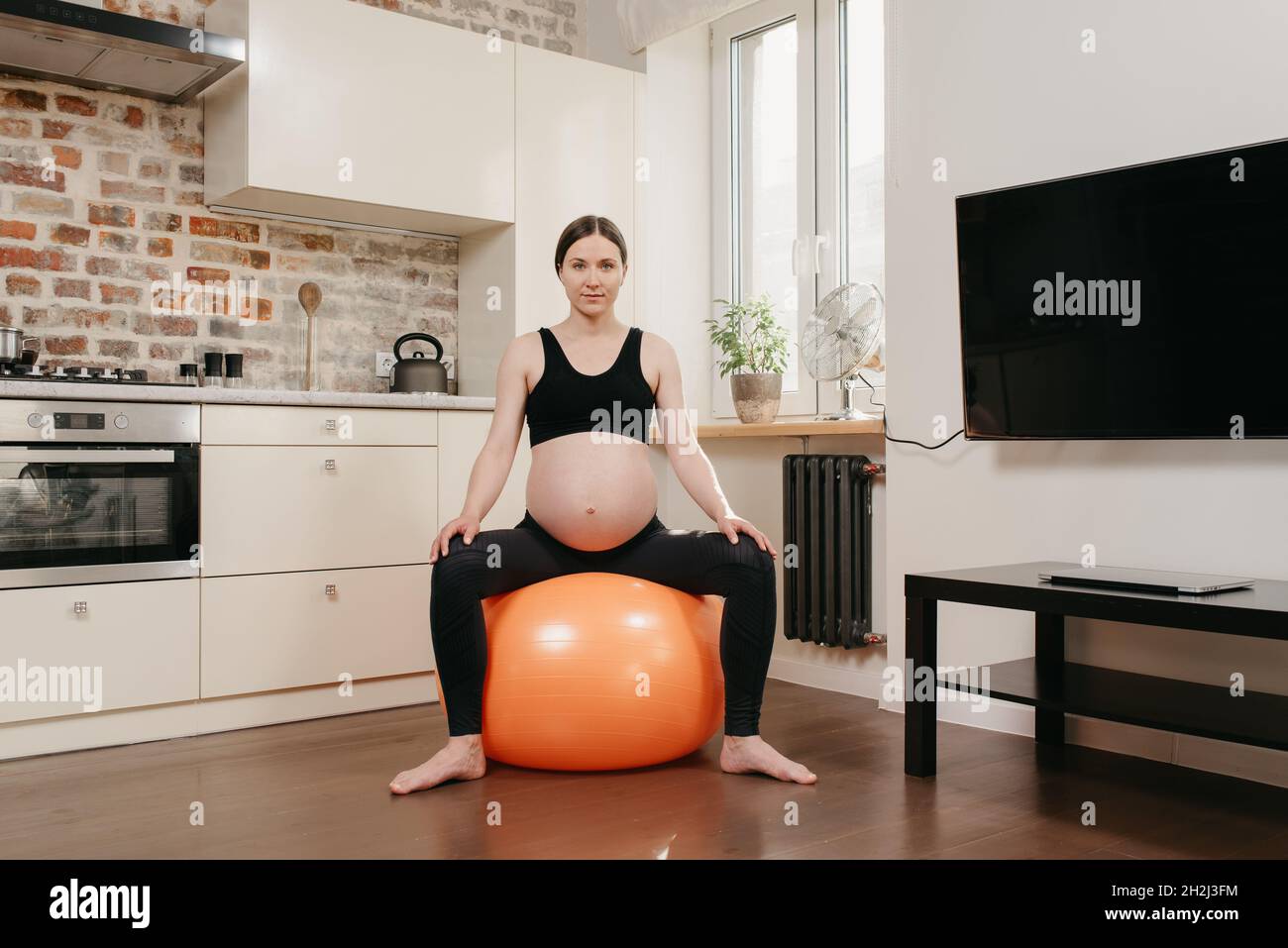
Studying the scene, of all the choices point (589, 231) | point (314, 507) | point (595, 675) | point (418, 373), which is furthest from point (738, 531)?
point (418, 373)

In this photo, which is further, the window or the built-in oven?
the window

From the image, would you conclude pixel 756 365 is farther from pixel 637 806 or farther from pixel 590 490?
pixel 637 806

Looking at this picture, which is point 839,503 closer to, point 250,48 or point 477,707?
point 477,707

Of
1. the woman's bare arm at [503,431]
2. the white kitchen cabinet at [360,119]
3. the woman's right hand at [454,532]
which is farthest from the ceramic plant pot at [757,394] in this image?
the woman's right hand at [454,532]

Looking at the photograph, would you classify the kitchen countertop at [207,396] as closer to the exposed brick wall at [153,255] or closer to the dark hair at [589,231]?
Result: the exposed brick wall at [153,255]

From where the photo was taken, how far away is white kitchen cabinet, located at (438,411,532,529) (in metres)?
3.59

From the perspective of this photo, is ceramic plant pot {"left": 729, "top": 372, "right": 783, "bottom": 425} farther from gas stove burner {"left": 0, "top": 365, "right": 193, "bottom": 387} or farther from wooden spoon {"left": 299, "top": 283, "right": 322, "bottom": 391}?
gas stove burner {"left": 0, "top": 365, "right": 193, "bottom": 387}

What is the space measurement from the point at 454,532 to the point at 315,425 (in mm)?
956

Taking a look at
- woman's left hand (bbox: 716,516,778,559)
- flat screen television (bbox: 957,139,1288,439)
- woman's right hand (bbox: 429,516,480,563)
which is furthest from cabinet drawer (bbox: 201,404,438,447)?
flat screen television (bbox: 957,139,1288,439)

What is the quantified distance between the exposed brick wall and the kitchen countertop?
21.9 inches

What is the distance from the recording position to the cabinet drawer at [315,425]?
10.4 ft

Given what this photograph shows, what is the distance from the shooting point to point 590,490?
269 centimetres

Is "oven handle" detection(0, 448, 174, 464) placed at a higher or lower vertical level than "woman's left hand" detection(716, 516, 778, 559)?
higher
